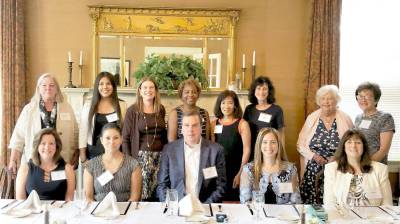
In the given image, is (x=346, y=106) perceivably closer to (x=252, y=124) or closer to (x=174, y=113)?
(x=252, y=124)

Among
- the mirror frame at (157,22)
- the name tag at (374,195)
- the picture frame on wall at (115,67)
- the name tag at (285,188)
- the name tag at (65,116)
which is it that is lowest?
the name tag at (374,195)

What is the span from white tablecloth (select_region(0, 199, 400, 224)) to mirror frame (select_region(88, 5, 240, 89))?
2.78m

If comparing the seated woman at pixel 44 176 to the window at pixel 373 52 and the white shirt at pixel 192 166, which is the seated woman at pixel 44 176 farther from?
the window at pixel 373 52

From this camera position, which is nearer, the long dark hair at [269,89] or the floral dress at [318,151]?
the floral dress at [318,151]

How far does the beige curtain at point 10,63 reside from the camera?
16.8 ft

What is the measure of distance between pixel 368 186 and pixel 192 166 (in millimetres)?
1225

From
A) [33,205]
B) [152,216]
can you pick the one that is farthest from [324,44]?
[33,205]

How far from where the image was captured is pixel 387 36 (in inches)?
Answer: 217

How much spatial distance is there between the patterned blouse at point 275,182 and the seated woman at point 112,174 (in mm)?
741

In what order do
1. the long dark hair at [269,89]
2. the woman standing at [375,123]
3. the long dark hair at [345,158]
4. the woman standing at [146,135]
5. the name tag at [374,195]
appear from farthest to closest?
the long dark hair at [269,89], the woman standing at [375,123], the woman standing at [146,135], the long dark hair at [345,158], the name tag at [374,195]

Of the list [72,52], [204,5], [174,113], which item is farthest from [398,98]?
[72,52]

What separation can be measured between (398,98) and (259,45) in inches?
72.9

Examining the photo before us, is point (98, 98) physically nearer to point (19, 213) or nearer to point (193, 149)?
point (193, 149)

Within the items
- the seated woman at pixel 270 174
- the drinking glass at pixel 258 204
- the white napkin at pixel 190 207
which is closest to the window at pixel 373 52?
the seated woman at pixel 270 174
